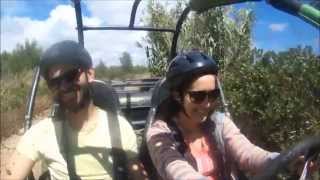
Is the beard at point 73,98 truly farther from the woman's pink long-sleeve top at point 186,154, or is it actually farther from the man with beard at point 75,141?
the woman's pink long-sleeve top at point 186,154

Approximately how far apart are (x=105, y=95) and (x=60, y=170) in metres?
0.63

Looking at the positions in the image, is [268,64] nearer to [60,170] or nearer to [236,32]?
[236,32]

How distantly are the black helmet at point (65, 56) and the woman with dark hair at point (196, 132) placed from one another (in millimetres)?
420

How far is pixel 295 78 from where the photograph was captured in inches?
259

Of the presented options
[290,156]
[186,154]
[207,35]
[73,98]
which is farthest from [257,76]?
[290,156]

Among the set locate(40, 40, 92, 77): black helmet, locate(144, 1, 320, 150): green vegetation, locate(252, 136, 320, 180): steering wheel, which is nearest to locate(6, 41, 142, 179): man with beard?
locate(40, 40, 92, 77): black helmet

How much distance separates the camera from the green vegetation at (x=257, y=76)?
6.00 m

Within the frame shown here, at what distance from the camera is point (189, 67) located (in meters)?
2.90

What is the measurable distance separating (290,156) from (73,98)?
3.91 feet

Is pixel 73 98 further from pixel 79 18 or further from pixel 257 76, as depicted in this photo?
pixel 257 76

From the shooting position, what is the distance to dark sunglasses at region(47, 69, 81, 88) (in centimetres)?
291

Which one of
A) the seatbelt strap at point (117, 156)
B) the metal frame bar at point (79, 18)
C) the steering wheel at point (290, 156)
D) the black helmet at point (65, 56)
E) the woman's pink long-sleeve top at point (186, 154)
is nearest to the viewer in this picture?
the steering wheel at point (290, 156)

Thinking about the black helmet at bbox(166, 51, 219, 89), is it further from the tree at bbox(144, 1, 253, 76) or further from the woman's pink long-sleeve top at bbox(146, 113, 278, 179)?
the tree at bbox(144, 1, 253, 76)

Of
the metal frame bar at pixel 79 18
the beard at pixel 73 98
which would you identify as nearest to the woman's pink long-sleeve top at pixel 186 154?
the beard at pixel 73 98
